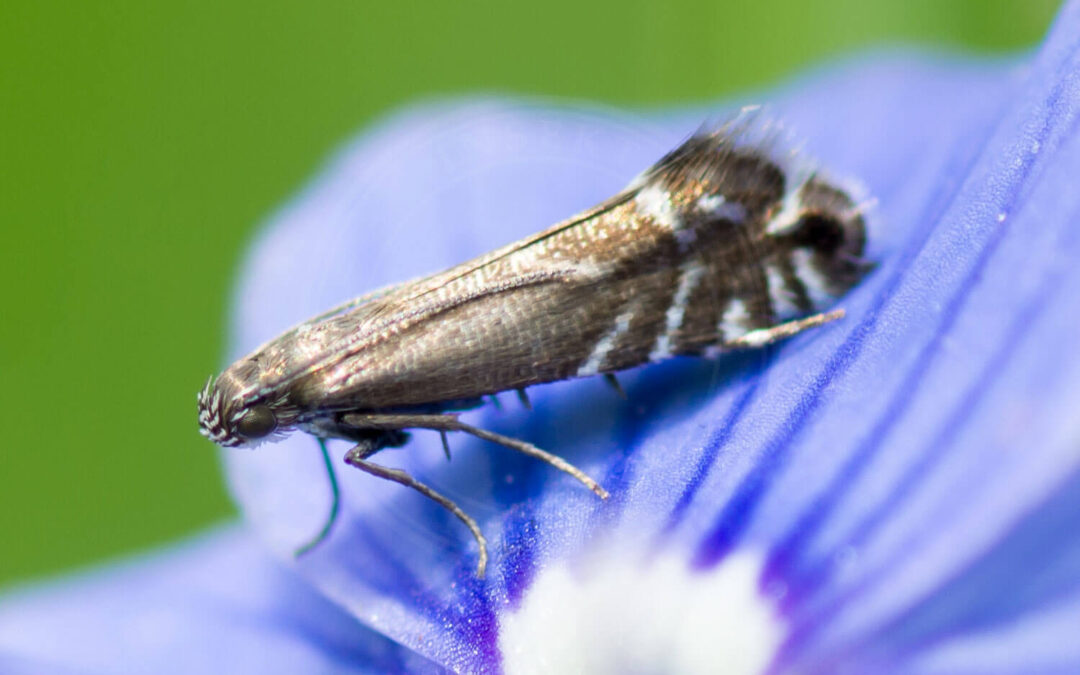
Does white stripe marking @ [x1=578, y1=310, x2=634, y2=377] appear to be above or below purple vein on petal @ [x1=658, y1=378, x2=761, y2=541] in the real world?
above

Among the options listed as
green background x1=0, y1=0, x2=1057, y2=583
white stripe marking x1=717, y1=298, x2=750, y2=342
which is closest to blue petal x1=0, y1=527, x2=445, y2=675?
white stripe marking x1=717, y1=298, x2=750, y2=342

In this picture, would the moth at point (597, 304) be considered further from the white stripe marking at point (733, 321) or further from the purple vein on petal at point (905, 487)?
the purple vein on petal at point (905, 487)

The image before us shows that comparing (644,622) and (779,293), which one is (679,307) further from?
(644,622)

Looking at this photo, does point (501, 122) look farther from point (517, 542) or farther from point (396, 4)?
point (396, 4)

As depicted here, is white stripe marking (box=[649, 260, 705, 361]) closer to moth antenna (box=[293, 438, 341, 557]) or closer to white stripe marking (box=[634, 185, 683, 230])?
white stripe marking (box=[634, 185, 683, 230])

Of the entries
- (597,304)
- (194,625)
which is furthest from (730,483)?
(194,625)

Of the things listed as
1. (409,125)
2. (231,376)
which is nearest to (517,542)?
(231,376)

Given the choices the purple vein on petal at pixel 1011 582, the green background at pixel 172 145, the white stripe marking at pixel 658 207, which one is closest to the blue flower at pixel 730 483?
the purple vein on petal at pixel 1011 582
